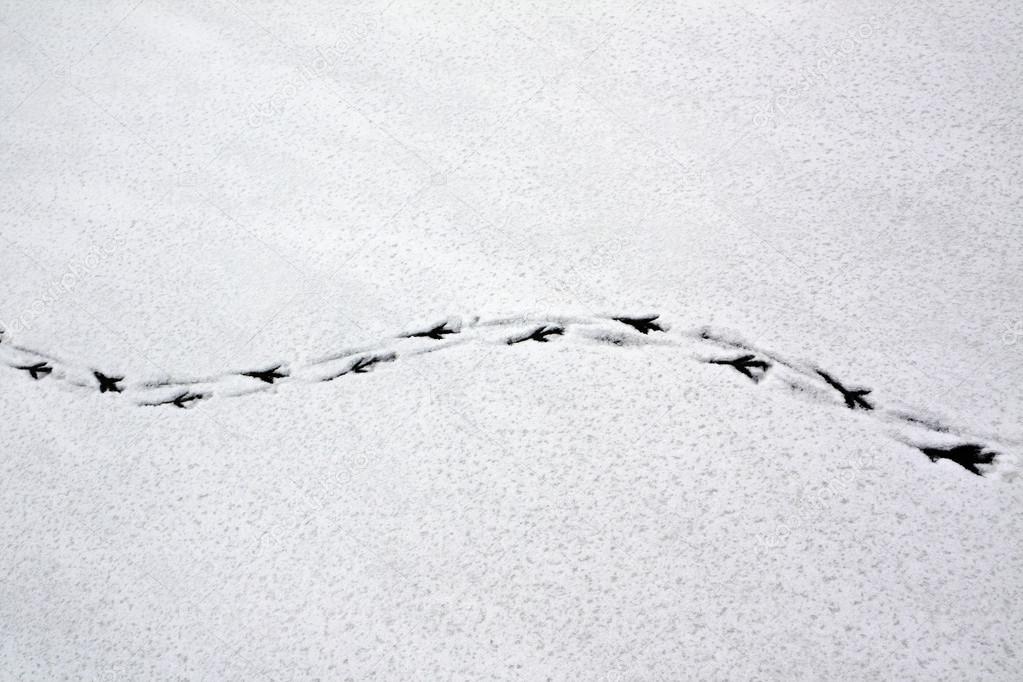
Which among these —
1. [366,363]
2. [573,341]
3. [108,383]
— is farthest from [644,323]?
[108,383]

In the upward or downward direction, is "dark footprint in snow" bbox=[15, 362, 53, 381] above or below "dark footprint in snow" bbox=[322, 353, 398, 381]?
below

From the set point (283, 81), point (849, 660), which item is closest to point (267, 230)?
point (283, 81)

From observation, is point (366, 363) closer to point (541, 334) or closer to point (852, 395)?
point (541, 334)

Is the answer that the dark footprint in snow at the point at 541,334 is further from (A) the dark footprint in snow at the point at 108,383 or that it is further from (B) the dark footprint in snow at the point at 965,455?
(A) the dark footprint in snow at the point at 108,383

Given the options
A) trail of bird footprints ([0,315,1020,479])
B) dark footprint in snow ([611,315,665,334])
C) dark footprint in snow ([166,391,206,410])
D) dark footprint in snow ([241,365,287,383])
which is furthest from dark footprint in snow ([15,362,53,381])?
dark footprint in snow ([611,315,665,334])

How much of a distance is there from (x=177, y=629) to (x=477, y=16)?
1178 millimetres

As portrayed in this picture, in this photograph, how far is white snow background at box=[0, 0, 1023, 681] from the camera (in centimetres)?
89

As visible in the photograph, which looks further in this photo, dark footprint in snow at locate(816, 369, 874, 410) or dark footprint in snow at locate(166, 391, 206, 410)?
dark footprint in snow at locate(166, 391, 206, 410)

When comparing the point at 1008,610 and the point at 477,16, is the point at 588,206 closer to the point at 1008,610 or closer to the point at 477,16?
the point at 477,16

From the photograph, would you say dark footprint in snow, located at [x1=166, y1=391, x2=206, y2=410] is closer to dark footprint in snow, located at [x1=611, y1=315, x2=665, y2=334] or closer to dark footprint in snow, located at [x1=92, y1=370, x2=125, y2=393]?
dark footprint in snow, located at [x1=92, y1=370, x2=125, y2=393]

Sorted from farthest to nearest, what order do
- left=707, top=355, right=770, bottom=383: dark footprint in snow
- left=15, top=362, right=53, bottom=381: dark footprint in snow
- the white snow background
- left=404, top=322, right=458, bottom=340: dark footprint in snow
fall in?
left=15, top=362, right=53, bottom=381: dark footprint in snow, left=404, top=322, right=458, bottom=340: dark footprint in snow, left=707, top=355, right=770, bottom=383: dark footprint in snow, the white snow background

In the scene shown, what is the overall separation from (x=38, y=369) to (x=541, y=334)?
2.97ft

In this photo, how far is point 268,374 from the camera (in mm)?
1146

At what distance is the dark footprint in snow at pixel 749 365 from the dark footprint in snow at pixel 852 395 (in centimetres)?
8
